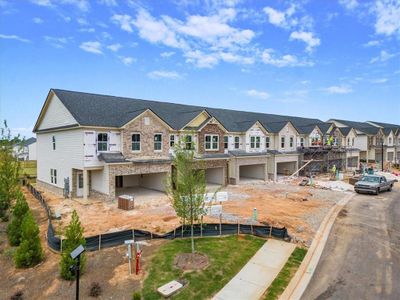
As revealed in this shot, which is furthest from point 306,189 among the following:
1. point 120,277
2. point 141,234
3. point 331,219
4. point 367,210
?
point 120,277

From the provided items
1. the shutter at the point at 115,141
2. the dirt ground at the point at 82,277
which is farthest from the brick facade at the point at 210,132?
the dirt ground at the point at 82,277

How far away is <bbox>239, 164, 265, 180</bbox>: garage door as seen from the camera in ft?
119

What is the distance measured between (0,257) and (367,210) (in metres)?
→ 23.3

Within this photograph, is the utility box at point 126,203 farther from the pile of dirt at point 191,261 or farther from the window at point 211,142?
the window at point 211,142

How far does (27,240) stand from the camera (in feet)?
39.6

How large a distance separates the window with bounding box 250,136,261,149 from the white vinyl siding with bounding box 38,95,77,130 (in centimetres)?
2078

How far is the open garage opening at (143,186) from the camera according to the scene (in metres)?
25.3

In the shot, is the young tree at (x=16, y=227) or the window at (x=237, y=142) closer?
the young tree at (x=16, y=227)

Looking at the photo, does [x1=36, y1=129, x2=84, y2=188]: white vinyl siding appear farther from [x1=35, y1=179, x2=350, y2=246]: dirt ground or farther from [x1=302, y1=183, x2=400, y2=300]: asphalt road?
[x1=302, y1=183, x2=400, y2=300]: asphalt road

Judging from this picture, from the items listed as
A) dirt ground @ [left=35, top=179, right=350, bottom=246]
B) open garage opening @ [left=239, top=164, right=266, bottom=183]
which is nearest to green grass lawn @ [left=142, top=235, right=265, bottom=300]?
dirt ground @ [left=35, top=179, right=350, bottom=246]

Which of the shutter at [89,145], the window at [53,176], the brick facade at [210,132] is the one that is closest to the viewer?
the shutter at [89,145]

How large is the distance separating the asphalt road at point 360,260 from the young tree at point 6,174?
1935 cm

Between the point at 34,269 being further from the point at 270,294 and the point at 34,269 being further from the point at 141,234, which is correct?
the point at 270,294

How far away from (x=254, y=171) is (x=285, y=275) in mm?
27089
